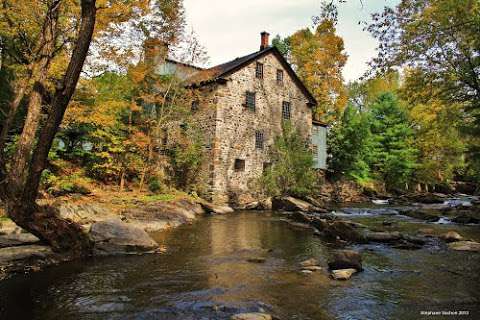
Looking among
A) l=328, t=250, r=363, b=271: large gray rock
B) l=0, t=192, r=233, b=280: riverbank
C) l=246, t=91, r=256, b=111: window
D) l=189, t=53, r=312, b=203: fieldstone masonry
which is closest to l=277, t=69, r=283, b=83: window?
l=189, t=53, r=312, b=203: fieldstone masonry

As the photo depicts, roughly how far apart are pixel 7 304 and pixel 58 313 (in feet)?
3.21

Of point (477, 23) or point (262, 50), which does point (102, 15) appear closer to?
point (262, 50)

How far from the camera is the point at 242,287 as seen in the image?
6.05m

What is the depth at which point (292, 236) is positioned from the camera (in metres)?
11.6

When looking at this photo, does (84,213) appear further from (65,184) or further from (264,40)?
(264,40)

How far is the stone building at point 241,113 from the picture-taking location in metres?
21.1

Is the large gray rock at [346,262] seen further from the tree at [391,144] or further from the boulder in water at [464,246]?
the tree at [391,144]

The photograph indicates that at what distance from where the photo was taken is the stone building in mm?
21109

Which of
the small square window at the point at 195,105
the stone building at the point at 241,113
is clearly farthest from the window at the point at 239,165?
the small square window at the point at 195,105

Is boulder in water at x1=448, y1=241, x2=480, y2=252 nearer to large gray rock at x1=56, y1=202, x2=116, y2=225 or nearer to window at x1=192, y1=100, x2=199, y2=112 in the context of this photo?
large gray rock at x1=56, y1=202, x2=116, y2=225

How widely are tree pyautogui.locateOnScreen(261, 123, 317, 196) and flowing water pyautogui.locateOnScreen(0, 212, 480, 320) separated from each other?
12.7m

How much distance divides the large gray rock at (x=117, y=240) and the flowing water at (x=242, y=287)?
52cm

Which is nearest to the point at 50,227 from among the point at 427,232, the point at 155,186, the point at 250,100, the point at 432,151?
the point at 155,186

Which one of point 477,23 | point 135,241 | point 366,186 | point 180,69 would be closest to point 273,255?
point 135,241
